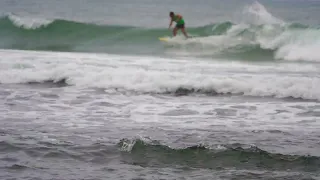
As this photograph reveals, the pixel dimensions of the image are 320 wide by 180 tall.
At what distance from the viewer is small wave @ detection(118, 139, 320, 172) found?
22.9ft

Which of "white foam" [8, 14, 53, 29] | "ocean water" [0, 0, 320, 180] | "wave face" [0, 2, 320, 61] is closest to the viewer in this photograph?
"ocean water" [0, 0, 320, 180]

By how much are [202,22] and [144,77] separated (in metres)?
24.0

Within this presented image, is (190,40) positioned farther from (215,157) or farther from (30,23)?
(215,157)

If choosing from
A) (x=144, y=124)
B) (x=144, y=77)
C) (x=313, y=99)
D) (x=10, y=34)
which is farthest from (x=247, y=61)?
(x=10, y=34)

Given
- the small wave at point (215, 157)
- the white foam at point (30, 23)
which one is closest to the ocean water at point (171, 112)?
the small wave at point (215, 157)

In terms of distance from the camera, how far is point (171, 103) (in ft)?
38.2

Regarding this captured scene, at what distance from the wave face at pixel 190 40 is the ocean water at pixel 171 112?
11cm

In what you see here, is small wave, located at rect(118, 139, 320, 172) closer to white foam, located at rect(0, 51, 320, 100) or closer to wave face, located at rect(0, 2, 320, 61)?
white foam, located at rect(0, 51, 320, 100)

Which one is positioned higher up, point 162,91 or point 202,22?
point 202,22

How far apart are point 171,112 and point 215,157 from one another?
3.27 m

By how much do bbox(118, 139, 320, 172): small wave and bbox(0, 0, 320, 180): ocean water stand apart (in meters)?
0.01

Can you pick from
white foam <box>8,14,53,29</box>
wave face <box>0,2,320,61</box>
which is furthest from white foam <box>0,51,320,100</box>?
white foam <box>8,14,53,29</box>

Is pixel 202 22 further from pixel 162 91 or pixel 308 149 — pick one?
pixel 308 149

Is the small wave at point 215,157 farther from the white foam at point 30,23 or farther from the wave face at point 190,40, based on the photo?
the white foam at point 30,23
